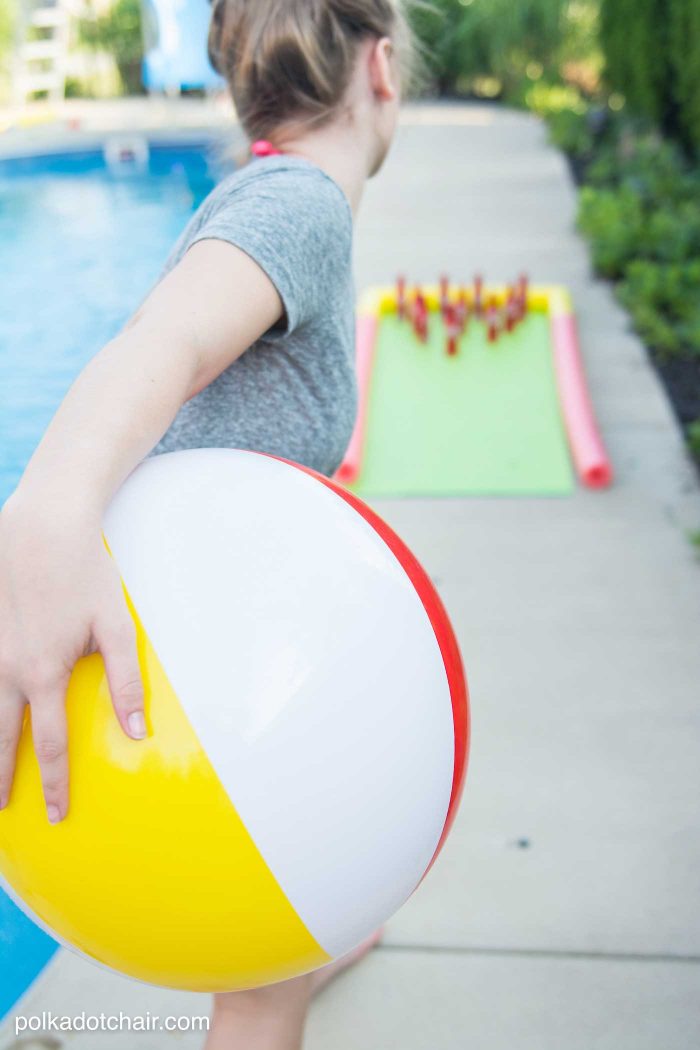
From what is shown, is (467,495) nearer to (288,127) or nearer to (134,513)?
(288,127)

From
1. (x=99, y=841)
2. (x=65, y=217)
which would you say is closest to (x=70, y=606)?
(x=99, y=841)

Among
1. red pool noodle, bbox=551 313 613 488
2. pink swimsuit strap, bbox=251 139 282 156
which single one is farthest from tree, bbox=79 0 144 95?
pink swimsuit strap, bbox=251 139 282 156

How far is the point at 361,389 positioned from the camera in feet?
14.6

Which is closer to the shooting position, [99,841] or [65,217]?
[99,841]

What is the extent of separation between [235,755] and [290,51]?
1.04 m

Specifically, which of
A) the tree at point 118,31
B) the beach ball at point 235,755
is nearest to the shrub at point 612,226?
the beach ball at point 235,755

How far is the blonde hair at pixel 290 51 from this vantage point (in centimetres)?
146

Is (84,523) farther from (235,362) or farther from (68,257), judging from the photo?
→ (68,257)

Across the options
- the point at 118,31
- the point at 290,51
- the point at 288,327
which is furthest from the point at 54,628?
the point at 118,31

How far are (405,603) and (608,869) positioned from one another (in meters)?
1.27

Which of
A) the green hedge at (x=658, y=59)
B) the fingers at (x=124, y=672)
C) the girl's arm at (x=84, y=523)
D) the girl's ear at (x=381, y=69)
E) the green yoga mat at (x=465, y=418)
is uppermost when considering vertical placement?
the girl's ear at (x=381, y=69)

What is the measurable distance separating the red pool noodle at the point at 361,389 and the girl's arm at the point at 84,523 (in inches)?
88.3

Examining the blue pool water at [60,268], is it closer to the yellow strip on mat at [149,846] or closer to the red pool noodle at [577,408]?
the yellow strip on mat at [149,846]

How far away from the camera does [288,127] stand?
5.04ft
